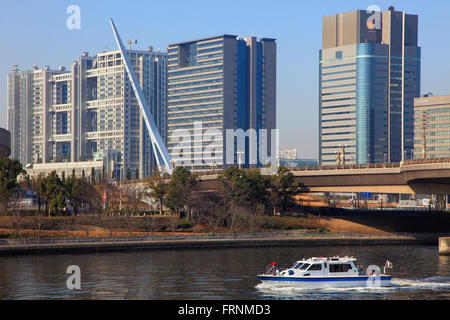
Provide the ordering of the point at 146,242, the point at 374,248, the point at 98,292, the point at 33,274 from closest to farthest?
the point at 98,292, the point at 33,274, the point at 146,242, the point at 374,248

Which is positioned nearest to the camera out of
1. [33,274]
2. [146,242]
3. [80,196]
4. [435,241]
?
[33,274]

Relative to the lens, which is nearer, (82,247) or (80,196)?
(82,247)

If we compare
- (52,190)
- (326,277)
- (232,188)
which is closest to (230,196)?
(232,188)

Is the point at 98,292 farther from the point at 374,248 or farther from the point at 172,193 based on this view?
the point at 172,193

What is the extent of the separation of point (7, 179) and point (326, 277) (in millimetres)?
69053

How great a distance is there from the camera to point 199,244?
96.8 m

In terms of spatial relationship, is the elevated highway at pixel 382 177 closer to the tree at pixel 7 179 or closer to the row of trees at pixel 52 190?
the row of trees at pixel 52 190

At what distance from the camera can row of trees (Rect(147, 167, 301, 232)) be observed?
120500 mm

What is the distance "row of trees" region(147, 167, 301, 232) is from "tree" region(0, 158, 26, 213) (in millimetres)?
26052

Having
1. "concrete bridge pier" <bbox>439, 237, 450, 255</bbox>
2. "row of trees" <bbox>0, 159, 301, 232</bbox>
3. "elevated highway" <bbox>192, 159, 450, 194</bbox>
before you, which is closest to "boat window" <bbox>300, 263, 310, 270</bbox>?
"concrete bridge pier" <bbox>439, 237, 450, 255</bbox>

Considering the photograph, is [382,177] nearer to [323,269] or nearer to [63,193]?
[323,269]

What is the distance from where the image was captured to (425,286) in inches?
2347
